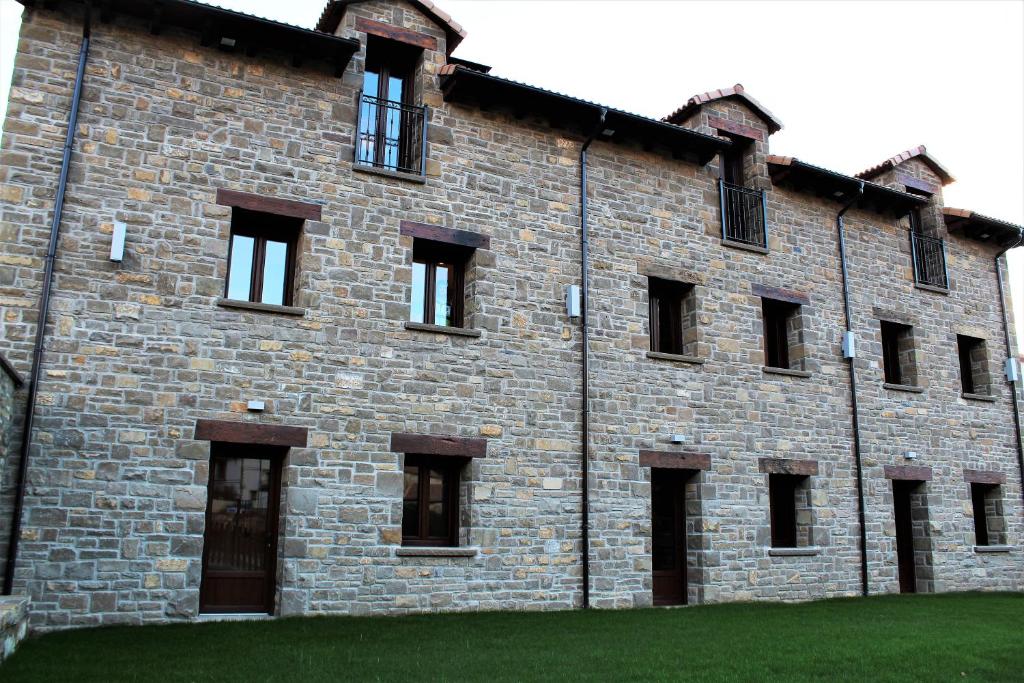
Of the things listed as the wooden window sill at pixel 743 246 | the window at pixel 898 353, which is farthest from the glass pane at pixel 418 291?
the window at pixel 898 353

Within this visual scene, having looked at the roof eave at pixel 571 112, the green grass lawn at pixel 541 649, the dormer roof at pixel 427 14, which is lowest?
the green grass lawn at pixel 541 649

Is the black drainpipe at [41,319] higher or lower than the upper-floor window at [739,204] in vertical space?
lower

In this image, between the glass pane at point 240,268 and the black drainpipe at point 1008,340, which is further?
the black drainpipe at point 1008,340

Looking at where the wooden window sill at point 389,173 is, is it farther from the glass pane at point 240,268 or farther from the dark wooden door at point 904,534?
the dark wooden door at point 904,534

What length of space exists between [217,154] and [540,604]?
6824 millimetres

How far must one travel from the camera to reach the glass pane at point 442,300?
1170cm

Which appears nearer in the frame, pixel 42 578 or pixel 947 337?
pixel 42 578

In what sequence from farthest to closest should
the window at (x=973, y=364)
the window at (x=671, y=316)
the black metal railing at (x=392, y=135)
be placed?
1. the window at (x=973, y=364)
2. the window at (x=671, y=316)
3. the black metal railing at (x=392, y=135)

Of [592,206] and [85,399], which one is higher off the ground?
[592,206]

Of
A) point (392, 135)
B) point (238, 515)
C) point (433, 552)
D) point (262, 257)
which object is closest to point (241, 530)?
A: point (238, 515)

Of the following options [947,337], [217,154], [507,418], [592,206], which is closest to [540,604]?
[507,418]

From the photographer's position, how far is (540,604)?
11055 millimetres

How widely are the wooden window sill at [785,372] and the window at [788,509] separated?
1.58 m

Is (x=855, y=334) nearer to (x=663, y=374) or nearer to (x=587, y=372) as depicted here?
(x=663, y=374)
